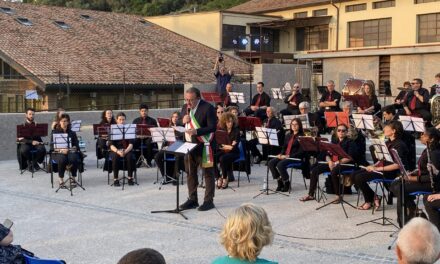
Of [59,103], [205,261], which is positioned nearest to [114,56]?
[59,103]

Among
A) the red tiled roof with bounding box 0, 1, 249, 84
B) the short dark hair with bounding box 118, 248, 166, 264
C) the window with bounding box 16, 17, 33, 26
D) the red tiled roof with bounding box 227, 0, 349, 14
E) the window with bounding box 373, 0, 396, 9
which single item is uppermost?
the red tiled roof with bounding box 227, 0, 349, 14

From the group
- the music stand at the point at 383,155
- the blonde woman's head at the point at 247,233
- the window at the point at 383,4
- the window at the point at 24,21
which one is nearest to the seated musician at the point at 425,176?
the music stand at the point at 383,155

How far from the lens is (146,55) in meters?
34.2

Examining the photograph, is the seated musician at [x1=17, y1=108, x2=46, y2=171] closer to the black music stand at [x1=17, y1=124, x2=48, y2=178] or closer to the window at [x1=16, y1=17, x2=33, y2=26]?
the black music stand at [x1=17, y1=124, x2=48, y2=178]

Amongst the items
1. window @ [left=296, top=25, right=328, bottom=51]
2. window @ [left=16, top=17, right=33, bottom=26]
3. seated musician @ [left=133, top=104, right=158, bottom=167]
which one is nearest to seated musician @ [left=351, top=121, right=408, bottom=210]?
seated musician @ [left=133, top=104, right=158, bottom=167]

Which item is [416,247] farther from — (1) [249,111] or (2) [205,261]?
(1) [249,111]

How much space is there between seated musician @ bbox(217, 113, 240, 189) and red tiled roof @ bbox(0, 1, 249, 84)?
1544cm

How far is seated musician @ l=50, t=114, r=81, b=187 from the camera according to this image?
455 inches

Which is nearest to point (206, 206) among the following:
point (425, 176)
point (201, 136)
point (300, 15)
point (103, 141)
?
point (201, 136)

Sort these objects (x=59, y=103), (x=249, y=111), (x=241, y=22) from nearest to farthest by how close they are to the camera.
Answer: (x=249, y=111)
(x=59, y=103)
(x=241, y=22)

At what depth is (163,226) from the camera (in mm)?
8398

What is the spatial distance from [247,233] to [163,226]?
478cm

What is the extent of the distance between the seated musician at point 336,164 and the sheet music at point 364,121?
264cm

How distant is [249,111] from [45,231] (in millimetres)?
10371
